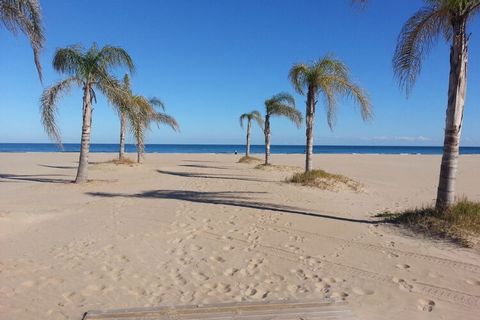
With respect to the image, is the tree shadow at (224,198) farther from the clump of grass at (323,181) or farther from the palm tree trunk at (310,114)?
the palm tree trunk at (310,114)

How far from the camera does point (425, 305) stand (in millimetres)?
4148

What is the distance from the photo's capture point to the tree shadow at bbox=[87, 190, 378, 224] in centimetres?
889

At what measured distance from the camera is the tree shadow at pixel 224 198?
889 centimetres

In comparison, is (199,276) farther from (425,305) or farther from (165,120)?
(165,120)

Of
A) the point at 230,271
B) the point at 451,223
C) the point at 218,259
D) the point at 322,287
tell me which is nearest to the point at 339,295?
the point at 322,287

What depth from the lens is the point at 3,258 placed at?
5.56 meters

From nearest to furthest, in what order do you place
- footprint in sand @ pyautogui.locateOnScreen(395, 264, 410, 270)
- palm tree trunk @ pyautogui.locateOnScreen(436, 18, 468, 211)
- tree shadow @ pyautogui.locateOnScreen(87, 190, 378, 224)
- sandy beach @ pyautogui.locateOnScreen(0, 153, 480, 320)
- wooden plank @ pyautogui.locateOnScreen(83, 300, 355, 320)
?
wooden plank @ pyautogui.locateOnScreen(83, 300, 355, 320), sandy beach @ pyautogui.locateOnScreen(0, 153, 480, 320), footprint in sand @ pyautogui.locateOnScreen(395, 264, 410, 270), palm tree trunk @ pyautogui.locateOnScreen(436, 18, 468, 211), tree shadow @ pyautogui.locateOnScreen(87, 190, 378, 224)

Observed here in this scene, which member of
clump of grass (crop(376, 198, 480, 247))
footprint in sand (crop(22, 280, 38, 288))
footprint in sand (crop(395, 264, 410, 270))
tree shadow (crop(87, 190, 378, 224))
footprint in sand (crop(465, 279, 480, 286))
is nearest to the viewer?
footprint in sand (crop(22, 280, 38, 288))

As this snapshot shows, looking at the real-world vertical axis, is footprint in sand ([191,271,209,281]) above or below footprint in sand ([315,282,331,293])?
below

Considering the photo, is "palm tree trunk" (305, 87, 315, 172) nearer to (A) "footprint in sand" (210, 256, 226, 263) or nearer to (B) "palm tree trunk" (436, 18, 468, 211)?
(B) "palm tree trunk" (436, 18, 468, 211)

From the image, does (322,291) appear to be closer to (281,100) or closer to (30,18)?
(30,18)

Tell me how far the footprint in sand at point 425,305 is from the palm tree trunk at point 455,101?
11.4ft

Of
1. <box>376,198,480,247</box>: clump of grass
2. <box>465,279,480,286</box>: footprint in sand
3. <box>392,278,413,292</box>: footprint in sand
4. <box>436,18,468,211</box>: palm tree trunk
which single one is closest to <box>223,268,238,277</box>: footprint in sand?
<box>392,278,413,292</box>: footprint in sand

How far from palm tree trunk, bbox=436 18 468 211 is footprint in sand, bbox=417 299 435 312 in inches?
137
